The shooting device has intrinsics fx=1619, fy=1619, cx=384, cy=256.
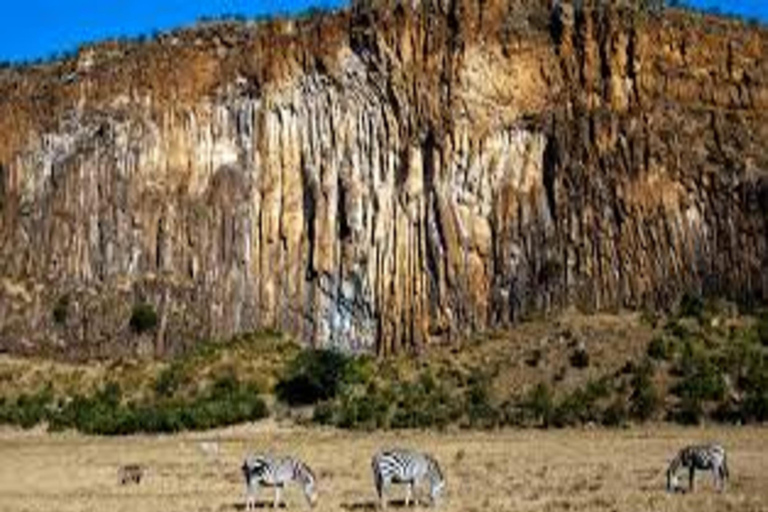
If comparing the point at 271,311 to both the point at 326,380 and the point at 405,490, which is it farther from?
the point at 405,490

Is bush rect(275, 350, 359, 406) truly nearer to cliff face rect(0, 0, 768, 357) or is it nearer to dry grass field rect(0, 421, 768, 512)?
dry grass field rect(0, 421, 768, 512)

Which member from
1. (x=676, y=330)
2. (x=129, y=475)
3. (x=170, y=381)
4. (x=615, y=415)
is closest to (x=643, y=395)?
(x=615, y=415)

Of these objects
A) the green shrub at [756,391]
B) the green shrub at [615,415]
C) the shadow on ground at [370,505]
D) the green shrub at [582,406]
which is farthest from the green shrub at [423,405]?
the shadow on ground at [370,505]

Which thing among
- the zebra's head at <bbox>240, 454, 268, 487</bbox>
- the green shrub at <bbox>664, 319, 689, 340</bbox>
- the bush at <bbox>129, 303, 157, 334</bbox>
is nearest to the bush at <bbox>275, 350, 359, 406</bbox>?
the bush at <bbox>129, 303, 157, 334</bbox>

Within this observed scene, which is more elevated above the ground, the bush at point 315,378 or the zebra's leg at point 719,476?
the bush at point 315,378

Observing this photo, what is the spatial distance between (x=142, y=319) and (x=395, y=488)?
4199cm

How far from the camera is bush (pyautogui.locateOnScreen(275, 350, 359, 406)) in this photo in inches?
2525

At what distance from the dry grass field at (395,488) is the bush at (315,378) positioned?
3.54 m

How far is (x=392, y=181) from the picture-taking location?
245 feet

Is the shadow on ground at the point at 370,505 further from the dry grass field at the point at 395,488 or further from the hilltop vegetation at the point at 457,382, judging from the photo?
the hilltop vegetation at the point at 457,382

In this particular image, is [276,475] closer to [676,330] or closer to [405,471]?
[405,471]

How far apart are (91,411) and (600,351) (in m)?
20.4

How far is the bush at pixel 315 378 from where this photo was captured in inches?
2525

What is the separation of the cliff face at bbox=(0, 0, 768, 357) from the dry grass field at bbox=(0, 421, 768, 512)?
14314mm
